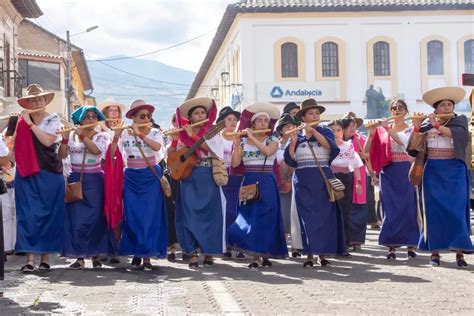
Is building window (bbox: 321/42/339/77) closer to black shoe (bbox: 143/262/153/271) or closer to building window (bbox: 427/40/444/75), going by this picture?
building window (bbox: 427/40/444/75)

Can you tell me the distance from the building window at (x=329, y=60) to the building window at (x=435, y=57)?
13.5 ft

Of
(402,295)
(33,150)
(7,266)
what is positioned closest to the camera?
(402,295)

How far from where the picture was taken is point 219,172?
12062mm

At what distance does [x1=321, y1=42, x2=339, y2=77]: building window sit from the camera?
148ft

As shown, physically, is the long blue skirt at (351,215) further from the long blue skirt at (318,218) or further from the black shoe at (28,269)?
the black shoe at (28,269)

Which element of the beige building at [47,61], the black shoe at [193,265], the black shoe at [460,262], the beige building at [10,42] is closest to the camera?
the black shoe at [460,262]

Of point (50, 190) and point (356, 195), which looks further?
point (356, 195)

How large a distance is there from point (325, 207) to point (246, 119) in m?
1.43

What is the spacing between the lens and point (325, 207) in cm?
1195

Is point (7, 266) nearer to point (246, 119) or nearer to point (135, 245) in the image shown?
point (135, 245)

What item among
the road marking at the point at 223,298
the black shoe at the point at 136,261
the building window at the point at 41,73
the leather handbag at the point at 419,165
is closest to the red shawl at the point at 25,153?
the black shoe at the point at 136,261

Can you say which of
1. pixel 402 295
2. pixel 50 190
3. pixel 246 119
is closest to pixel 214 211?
pixel 246 119

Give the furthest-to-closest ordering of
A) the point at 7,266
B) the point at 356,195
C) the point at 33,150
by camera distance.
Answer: the point at 356,195
the point at 7,266
the point at 33,150

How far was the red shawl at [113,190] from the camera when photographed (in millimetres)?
11969
